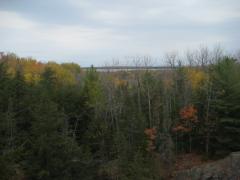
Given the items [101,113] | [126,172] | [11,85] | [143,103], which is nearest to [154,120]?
[143,103]

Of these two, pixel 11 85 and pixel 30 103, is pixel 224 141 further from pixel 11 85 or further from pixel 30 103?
pixel 11 85

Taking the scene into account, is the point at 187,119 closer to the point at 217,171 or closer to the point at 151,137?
the point at 151,137

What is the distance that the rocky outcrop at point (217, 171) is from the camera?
113 ft

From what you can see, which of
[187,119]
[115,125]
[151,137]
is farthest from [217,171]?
[115,125]

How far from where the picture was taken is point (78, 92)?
157ft

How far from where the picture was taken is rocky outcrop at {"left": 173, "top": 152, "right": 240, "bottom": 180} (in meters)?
34.3

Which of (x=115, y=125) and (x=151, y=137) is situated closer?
→ (x=151, y=137)

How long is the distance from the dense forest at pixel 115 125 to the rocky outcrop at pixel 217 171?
202cm

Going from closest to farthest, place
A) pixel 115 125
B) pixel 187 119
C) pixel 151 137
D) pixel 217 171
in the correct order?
pixel 217 171, pixel 151 137, pixel 187 119, pixel 115 125

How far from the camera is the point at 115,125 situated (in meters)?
46.0

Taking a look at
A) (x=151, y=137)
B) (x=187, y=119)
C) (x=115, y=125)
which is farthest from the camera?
(x=115, y=125)

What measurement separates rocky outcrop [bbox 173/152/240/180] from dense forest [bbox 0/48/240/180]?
6.64ft

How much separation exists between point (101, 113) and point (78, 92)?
3.90 m

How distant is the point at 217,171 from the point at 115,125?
1426cm
